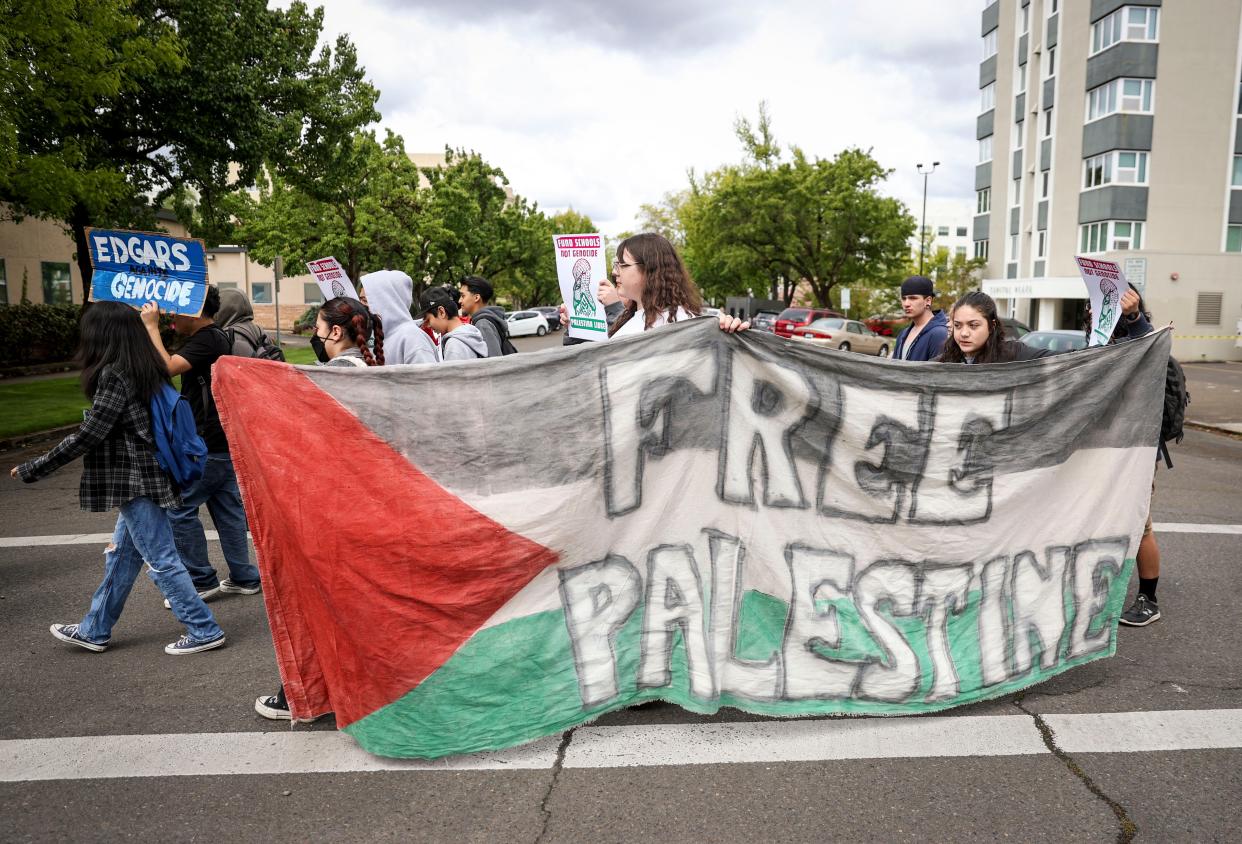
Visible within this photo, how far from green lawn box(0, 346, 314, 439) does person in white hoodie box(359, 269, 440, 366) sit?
30.7ft

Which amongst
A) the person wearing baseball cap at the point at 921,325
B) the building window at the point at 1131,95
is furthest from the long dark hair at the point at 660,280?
the building window at the point at 1131,95

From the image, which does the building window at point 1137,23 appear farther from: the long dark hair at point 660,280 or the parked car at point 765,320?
the long dark hair at point 660,280

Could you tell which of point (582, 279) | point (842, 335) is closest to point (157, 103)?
point (582, 279)

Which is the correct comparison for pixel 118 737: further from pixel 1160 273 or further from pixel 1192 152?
pixel 1192 152

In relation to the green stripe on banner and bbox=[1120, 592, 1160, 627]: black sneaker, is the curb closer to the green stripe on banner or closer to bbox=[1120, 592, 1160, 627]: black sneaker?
the green stripe on banner

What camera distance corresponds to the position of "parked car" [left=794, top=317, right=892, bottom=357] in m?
30.4

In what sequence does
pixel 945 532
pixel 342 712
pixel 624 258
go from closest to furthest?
pixel 342 712 → pixel 945 532 → pixel 624 258

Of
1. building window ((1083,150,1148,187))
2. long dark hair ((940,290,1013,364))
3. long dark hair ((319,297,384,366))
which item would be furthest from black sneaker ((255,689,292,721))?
building window ((1083,150,1148,187))

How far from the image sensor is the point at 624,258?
13.9ft

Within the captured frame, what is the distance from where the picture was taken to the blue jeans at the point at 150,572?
438 cm

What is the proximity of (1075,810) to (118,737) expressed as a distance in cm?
366

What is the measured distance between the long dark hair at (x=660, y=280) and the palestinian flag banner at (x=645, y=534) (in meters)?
0.41

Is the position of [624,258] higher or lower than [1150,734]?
higher

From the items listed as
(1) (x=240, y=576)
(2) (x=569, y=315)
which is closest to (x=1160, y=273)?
(2) (x=569, y=315)
